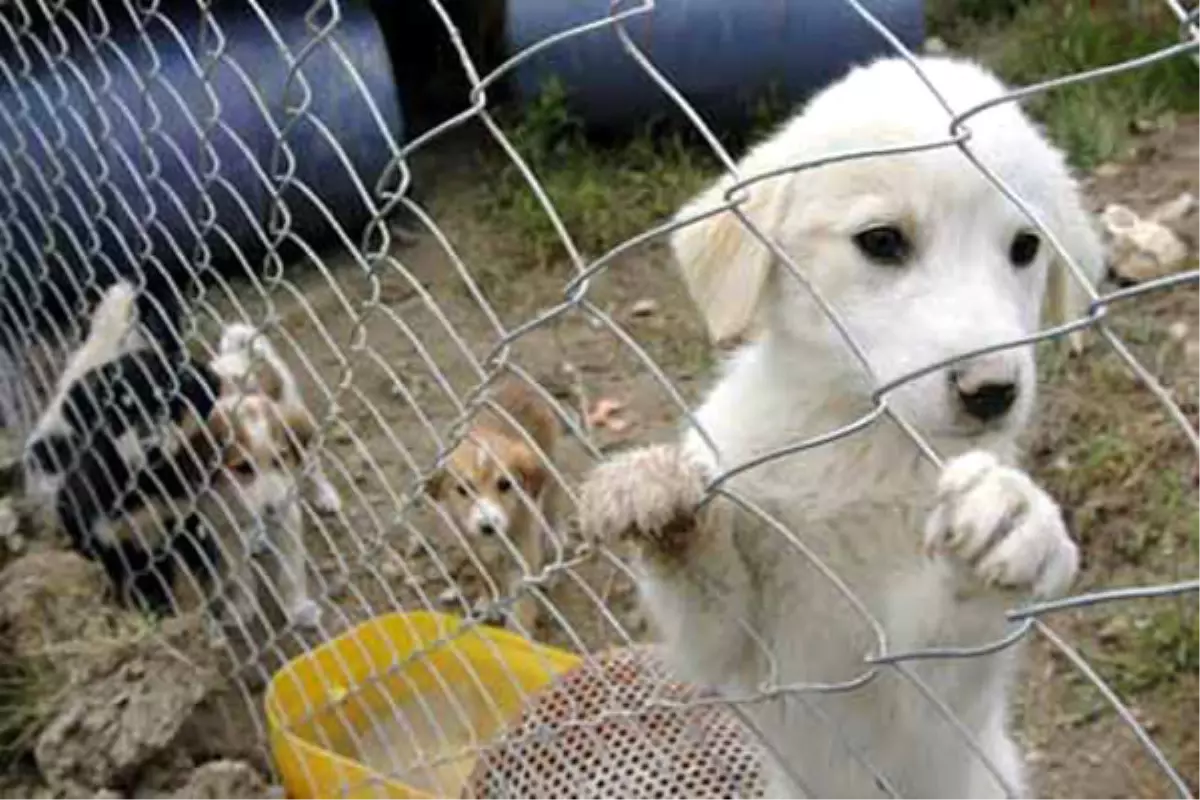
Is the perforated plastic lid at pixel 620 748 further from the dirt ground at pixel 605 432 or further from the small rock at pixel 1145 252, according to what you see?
the small rock at pixel 1145 252

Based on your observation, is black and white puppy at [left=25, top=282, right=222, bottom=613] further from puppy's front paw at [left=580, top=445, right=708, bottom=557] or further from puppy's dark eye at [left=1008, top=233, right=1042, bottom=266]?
puppy's dark eye at [left=1008, top=233, right=1042, bottom=266]

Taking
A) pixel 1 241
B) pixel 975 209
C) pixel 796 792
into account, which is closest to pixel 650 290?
pixel 1 241

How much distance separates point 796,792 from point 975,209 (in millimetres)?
805

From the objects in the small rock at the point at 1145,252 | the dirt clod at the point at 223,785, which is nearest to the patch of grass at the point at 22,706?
the dirt clod at the point at 223,785

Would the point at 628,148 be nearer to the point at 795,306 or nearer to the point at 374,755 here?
the point at 374,755

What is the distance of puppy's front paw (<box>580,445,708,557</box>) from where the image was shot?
2.12 m

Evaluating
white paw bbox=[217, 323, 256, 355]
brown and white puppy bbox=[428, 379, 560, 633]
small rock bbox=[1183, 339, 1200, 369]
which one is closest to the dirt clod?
brown and white puppy bbox=[428, 379, 560, 633]

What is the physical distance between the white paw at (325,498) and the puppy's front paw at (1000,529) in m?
2.69

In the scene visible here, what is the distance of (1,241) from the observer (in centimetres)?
471

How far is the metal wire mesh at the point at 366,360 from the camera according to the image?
302cm

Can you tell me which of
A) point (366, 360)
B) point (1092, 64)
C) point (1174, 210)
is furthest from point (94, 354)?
point (1092, 64)

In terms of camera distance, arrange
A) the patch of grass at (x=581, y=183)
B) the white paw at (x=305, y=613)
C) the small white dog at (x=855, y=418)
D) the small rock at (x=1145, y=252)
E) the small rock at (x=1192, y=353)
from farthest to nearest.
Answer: the patch of grass at (x=581, y=183) < the small rock at (x=1145, y=252) < the small rock at (x=1192, y=353) < the white paw at (x=305, y=613) < the small white dog at (x=855, y=418)

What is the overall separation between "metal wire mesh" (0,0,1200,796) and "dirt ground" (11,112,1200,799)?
0.01 m

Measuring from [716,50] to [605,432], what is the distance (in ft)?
4.82
